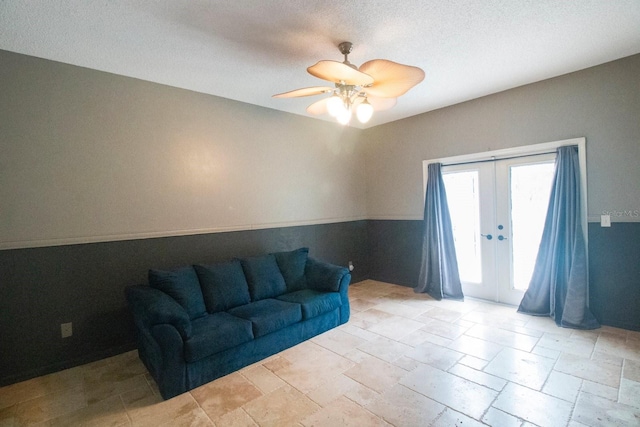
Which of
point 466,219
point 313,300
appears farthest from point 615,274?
point 313,300

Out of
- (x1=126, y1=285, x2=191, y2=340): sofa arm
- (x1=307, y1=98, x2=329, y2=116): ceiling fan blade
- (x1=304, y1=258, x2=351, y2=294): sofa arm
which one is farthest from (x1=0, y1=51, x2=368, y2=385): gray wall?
(x1=307, y1=98, x2=329, y2=116): ceiling fan blade

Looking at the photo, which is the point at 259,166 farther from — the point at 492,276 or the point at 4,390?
the point at 492,276

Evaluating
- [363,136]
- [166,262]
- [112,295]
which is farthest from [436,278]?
[112,295]

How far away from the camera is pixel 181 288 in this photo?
2.90m

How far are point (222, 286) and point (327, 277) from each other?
1.23 metres

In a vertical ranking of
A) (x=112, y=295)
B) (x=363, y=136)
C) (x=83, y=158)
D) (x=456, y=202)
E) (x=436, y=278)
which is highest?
(x=363, y=136)

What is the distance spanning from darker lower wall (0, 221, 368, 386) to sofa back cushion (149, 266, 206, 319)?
45 centimetres

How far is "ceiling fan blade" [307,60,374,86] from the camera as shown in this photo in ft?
6.48

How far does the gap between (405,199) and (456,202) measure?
0.82m

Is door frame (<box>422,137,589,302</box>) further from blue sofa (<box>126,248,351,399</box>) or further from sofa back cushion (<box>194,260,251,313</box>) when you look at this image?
sofa back cushion (<box>194,260,251,313</box>)

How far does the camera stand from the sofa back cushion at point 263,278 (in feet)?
11.3

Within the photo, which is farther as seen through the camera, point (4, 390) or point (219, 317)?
point (219, 317)

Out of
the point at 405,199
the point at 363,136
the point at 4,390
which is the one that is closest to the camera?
the point at 4,390

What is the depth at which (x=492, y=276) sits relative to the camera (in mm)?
4207
